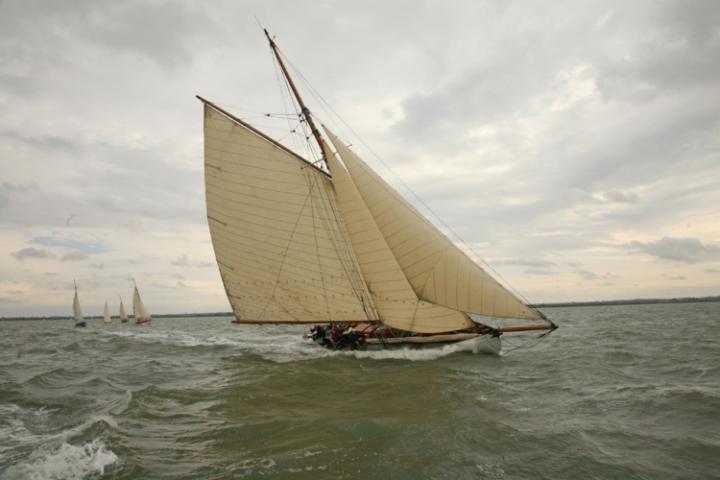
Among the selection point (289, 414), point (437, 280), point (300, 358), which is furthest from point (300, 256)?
point (289, 414)

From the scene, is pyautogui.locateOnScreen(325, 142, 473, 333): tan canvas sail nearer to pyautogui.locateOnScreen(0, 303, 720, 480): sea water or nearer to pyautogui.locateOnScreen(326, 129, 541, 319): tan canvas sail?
pyautogui.locateOnScreen(326, 129, 541, 319): tan canvas sail

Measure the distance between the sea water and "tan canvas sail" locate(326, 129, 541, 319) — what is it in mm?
2496

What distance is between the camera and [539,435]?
8.50 m

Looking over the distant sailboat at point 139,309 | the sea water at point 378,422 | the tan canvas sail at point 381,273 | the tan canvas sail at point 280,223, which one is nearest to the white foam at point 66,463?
the sea water at point 378,422

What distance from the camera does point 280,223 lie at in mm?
21641

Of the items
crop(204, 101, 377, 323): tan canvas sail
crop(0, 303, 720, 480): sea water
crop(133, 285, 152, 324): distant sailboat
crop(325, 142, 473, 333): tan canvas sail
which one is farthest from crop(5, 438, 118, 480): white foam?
crop(133, 285, 152, 324): distant sailboat

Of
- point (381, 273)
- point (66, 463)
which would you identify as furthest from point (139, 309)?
point (66, 463)

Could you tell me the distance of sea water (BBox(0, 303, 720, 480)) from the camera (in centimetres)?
720

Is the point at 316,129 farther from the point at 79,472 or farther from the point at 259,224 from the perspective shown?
the point at 79,472

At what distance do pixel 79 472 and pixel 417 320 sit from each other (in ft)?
46.5

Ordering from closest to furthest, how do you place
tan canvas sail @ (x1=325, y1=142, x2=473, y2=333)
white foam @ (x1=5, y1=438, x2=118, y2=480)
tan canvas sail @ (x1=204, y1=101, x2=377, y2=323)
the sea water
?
white foam @ (x1=5, y1=438, x2=118, y2=480) < the sea water < tan canvas sail @ (x1=325, y1=142, x2=473, y2=333) < tan canvas sail @ (x1=204, y1=101, x2=377, y2=323)

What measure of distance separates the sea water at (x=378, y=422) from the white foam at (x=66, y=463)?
3 centimetres

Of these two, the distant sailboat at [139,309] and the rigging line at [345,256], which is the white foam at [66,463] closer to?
the rigging line at [345,256]

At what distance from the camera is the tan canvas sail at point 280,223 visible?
69.6 feet
